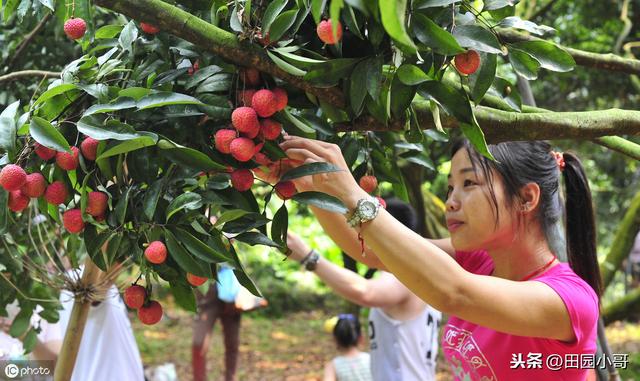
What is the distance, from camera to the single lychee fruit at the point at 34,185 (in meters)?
1.07

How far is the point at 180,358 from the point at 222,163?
5.86 metres

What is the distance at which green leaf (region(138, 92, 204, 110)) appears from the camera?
0.98m

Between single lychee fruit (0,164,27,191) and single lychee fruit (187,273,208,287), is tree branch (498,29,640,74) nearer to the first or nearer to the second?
single lychee fruit (187,273,208,287)

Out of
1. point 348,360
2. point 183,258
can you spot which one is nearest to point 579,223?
point 183,258

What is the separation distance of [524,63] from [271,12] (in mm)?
404

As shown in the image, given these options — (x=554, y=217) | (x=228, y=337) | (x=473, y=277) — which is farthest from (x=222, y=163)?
(x=228, y=337)

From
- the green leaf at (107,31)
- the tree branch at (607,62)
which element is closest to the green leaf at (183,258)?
the green leaf at (107,31)

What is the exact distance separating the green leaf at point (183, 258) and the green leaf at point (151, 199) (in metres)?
0.04

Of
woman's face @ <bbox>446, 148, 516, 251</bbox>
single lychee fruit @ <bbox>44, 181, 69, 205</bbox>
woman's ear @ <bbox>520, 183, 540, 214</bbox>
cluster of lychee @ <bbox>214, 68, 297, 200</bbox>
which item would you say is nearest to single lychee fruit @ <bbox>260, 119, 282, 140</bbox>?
cluster of lychee @ <bbox>214, 68, 297, 200</bbox>

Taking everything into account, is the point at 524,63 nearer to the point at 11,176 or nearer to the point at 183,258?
the point at 183,258

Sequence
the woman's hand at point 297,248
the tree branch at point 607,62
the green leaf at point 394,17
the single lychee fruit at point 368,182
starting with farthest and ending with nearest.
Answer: the woman's hand at point 297,248 < the tree branch at point 607,62 < the single lychee fruit at point 368,182 < the green leaf at point 394,17

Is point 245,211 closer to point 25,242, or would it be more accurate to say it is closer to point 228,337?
point 25,242

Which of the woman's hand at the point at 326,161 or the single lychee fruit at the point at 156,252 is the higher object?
the woman's hand at the point at 326,161

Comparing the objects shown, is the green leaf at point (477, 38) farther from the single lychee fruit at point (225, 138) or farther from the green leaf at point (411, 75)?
the single lychee fruit at point (225, 138)
